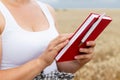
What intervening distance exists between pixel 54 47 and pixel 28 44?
17cm

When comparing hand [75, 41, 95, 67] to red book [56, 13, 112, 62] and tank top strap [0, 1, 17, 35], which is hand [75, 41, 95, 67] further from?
tank top strap [0, 1, 17, 35]

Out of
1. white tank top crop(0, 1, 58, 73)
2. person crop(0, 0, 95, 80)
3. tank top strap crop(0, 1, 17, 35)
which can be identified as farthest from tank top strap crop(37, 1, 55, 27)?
tank top strap crop(0, 1, 17, 35)

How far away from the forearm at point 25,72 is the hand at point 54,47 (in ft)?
0.11

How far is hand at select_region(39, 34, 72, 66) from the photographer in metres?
2.20

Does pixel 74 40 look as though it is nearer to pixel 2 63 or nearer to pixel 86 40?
pixel 86 40

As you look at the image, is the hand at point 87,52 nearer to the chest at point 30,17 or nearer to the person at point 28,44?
the person at point 28,44

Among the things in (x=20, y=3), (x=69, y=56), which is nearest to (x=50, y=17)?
(x=20, y=3)

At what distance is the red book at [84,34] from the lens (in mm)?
2205

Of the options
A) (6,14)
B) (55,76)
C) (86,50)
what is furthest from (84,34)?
(6,14)

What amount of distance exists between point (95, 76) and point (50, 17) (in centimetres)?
288

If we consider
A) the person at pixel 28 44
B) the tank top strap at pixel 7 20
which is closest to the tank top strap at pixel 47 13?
the person at pixel 28 44

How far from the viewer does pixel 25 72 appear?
2.24 metres

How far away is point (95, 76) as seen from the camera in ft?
17.7

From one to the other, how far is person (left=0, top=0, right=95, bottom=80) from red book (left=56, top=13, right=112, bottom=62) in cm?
3
